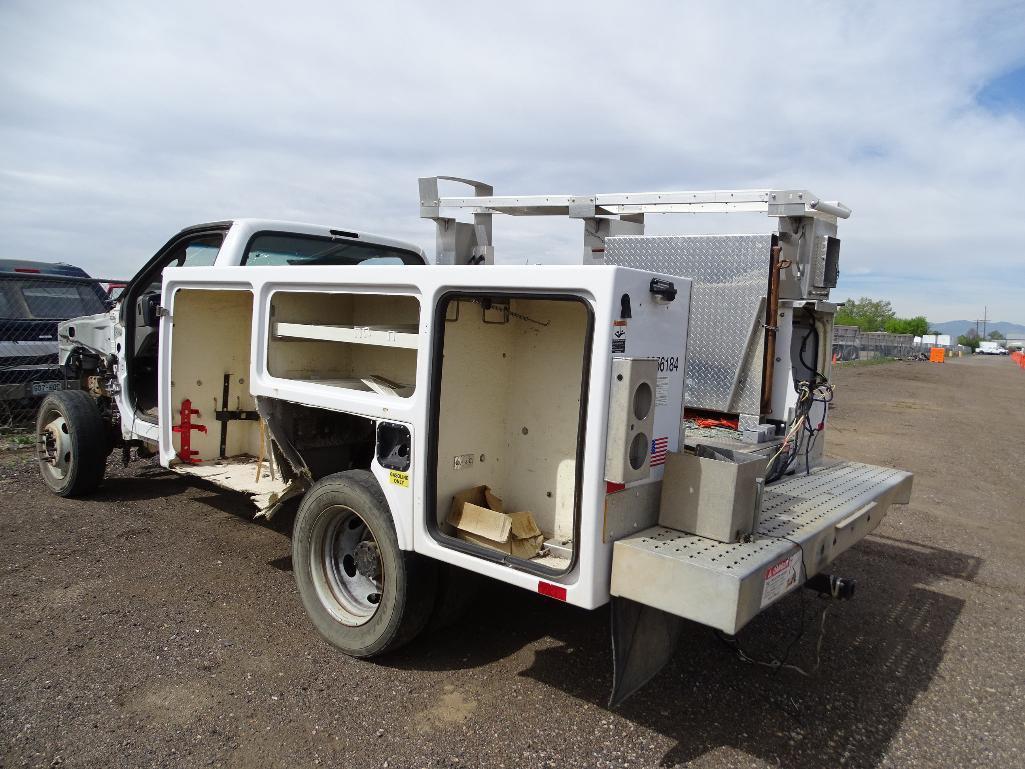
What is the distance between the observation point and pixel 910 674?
155 inches

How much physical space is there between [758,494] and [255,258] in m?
3.89

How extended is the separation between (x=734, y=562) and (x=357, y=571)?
2118 mm

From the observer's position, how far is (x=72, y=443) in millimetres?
6020

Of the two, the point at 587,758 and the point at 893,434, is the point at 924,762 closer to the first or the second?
the point at 587,758

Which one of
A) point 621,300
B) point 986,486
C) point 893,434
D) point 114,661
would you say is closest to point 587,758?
point 621,300

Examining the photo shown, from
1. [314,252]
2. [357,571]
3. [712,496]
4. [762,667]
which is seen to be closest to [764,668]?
[762,667]

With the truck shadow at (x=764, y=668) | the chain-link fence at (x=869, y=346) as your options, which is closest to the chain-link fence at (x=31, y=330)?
the truck shadow at (x=764, y=668)

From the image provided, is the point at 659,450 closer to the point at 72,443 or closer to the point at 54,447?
the point at 72,443

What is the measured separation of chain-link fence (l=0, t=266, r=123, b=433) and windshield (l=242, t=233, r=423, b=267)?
380cm

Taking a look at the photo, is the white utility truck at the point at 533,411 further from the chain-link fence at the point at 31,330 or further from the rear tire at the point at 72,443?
the chain-link fence at the point at 31,330

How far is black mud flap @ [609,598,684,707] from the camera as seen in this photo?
291 cm

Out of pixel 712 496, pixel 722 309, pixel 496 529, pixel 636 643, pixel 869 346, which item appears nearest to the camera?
pixel 712 496

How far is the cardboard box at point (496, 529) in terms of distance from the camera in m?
3.27

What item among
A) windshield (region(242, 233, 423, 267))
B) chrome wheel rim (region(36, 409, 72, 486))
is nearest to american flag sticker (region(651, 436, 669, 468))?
windshield (region(242, 233, 423, 267))
